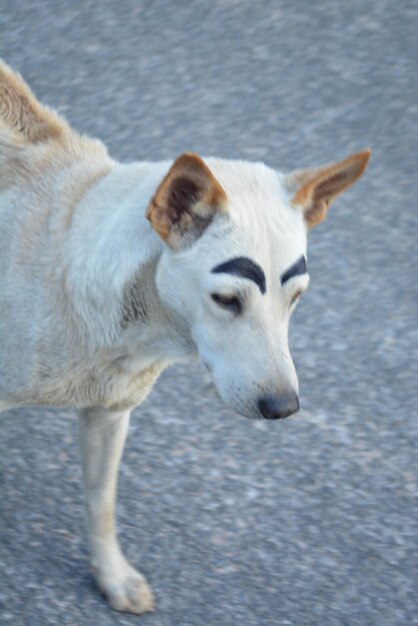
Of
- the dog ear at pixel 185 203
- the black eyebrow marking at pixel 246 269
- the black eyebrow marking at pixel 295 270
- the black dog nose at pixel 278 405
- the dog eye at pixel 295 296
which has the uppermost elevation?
the dog ear at pixel 185 203

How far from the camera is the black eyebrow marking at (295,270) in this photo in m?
2.85

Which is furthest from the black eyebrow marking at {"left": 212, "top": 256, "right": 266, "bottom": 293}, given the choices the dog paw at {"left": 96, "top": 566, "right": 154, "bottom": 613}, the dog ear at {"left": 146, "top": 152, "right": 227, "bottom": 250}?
the dog paw at {"left": 96, "top": 566, "right": 154, "bottom": 613}

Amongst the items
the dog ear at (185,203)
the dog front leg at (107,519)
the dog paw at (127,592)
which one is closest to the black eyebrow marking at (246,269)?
the dog ear at (185,203)

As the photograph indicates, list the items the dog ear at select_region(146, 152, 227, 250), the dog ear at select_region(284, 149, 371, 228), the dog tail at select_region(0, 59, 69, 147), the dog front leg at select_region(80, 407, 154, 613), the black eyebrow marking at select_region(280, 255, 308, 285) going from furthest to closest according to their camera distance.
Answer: the dog front leg at select_region(80, 407, 154, 613) → the dog tail at select_region(0, 59, 69, 147) → the dog ear at select_region(284, 149, 371, 228) → the black eyebrow marking at select_region(280, 255, 308, 285) → the dog ear at select_region(146, 152, 227, 250)

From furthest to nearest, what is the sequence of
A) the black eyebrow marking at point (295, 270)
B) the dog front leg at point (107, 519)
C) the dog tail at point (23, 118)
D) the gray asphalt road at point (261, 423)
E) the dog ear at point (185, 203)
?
the gray asphalt road at point (261, 423), the dog front leg at point (107, 519), the dog tail at point (23, 118), the black eyebrow marking at point (295, 270), the dog ear at point (185, 203)

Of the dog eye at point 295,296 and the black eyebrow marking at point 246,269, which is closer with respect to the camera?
the black eyebrow marking at point 246,269

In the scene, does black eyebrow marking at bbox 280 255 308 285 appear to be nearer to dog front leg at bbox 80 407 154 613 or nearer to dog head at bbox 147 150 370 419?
dog head at bbox 147 150 370 419

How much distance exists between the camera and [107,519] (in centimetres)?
369

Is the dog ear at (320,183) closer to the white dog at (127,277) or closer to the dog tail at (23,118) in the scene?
the white dog at (127,277)

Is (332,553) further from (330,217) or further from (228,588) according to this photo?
(330,217)

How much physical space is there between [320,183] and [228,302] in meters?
0.50

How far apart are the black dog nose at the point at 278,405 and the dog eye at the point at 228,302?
0.81 feet

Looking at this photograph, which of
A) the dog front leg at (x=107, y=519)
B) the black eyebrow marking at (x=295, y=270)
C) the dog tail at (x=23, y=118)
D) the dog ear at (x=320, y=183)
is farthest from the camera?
the dog front leg at (x=107, y=519)

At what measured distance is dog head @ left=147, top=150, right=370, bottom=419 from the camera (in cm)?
280
